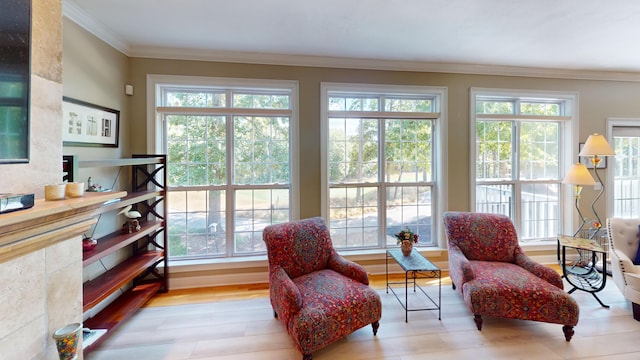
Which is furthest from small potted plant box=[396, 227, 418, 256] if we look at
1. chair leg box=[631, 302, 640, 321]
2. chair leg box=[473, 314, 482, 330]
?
chair leg box=[631, 302, 640, 321]

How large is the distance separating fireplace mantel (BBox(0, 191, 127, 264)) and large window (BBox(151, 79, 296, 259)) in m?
1.76

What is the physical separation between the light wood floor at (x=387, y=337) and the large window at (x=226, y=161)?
837 mm

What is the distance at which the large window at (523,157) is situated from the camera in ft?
A: 12.3

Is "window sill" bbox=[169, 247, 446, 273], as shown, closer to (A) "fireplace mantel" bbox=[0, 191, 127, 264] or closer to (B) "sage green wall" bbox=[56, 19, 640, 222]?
(B) "sage green wall" bbox=[56, 19, 640, 222]

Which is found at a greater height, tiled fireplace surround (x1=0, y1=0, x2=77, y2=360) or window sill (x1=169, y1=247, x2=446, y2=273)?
tiled fireplace surround (x1=0, y1=0, x2=77, y2=360)

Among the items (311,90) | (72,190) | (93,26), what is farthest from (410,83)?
(72,190)

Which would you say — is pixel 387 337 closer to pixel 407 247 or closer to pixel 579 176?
pixel 407 247

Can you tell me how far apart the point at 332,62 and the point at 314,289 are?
8.57ft

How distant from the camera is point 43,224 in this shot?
1187 millimetres

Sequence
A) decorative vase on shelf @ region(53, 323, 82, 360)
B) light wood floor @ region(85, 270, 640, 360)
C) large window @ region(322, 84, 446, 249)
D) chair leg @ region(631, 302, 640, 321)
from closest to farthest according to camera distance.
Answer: decorative vase on shelf @ region(53, 323, 82, 360) → light wood floor @ region(85, 270, 640, 360) → chair leg @ region(631, 302, 640, 321) → large window @ region(322, 84, 446, 249)

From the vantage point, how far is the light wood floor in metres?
2.03

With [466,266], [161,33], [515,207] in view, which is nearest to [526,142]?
[515,207]

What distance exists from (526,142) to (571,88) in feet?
3.18

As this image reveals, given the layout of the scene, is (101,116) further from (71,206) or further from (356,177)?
(356,177)
